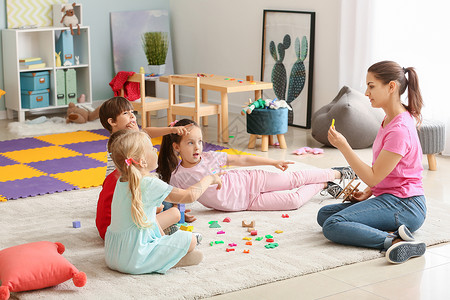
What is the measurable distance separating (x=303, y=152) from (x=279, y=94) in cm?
129

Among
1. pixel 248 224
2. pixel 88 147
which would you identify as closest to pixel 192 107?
pixel 88 147

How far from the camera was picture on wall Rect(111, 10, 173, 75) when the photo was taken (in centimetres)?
693

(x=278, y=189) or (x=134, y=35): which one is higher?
(x=134, y=35)

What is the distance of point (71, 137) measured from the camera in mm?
5496

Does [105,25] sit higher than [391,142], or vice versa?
[105,25]

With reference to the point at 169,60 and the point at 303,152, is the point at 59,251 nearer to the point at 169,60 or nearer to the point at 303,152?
the point at 303,152

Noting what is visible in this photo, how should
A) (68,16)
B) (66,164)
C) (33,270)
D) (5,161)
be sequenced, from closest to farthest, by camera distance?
(33,270) < (66,164) < (5,161) < (68,16)

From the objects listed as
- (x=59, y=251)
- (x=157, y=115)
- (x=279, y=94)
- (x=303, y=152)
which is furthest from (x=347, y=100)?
(x=59, y=251)

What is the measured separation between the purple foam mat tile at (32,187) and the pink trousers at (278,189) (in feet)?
3.71

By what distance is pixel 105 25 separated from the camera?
690 centimetres

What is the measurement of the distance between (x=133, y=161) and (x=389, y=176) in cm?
115

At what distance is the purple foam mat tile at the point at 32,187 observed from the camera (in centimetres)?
384

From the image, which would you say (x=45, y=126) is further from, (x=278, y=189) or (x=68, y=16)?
(x=278, y=189)

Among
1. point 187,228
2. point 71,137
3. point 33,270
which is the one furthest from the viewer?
point 71,137
